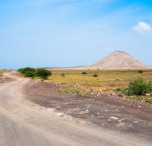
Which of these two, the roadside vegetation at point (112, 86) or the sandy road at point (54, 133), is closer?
the sandy road at point (54, 133)

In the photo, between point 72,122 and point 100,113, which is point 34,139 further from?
point 100,113

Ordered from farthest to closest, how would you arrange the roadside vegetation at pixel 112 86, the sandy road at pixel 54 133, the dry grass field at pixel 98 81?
the dry grass field at pixel 98 81, the roadside vegetation at pixel 112 86, the sandy road at pixel 54 133

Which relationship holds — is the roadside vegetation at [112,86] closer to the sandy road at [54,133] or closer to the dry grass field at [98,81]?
the dry grass field at [98,81]

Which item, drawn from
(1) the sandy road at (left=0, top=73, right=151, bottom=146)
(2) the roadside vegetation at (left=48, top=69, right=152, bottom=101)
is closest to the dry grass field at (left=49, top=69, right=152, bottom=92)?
(2) the roadside vegetation at (left=48, top=69, right=152, bottom=101)

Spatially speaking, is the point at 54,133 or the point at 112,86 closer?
the point at 54,133

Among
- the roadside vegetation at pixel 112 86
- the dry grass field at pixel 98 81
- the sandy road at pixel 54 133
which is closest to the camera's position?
the sandy road at pixel 54 133

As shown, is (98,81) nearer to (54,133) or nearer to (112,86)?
(112,86)

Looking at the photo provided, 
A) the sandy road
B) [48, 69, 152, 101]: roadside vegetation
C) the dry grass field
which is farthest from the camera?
the dry grass field

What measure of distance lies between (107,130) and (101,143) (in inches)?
49.5

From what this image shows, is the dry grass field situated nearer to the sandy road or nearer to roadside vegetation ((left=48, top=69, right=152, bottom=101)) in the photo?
roadside vegetation ((left=48, top=69, right=152, bottom=101))

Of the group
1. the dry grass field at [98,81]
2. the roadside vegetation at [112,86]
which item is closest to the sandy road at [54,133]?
the roadside vegetation at [112,86]

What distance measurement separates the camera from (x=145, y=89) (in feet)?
54.0

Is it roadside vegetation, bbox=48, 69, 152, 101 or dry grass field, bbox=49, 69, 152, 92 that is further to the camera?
dry grass field, bbox=49, 69, 152, 92

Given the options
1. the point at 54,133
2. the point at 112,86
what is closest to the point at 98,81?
the point at 112,86
